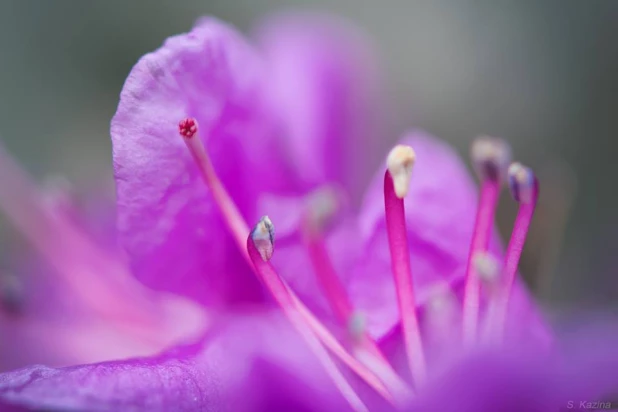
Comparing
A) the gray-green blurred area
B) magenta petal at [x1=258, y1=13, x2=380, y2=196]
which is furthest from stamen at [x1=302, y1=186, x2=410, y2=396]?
the gray-green blurred area

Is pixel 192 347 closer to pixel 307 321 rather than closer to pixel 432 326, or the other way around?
pixel 307 321

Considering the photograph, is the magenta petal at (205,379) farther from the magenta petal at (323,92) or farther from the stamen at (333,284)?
the magenta petal at (323,92)

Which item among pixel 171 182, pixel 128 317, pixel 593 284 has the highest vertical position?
pixel 171 182

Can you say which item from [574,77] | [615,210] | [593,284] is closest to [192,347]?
[593,284]

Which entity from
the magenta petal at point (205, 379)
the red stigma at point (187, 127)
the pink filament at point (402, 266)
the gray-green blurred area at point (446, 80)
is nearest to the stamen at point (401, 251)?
the pink filament at point (402, 266)

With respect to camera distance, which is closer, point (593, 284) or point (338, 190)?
point (338, 190)

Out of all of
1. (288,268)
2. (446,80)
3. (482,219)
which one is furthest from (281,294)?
(446,80)

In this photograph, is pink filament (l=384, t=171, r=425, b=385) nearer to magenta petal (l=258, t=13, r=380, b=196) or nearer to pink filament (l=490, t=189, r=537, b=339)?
pink filament (l=490, t=189, r=537, b=339)
